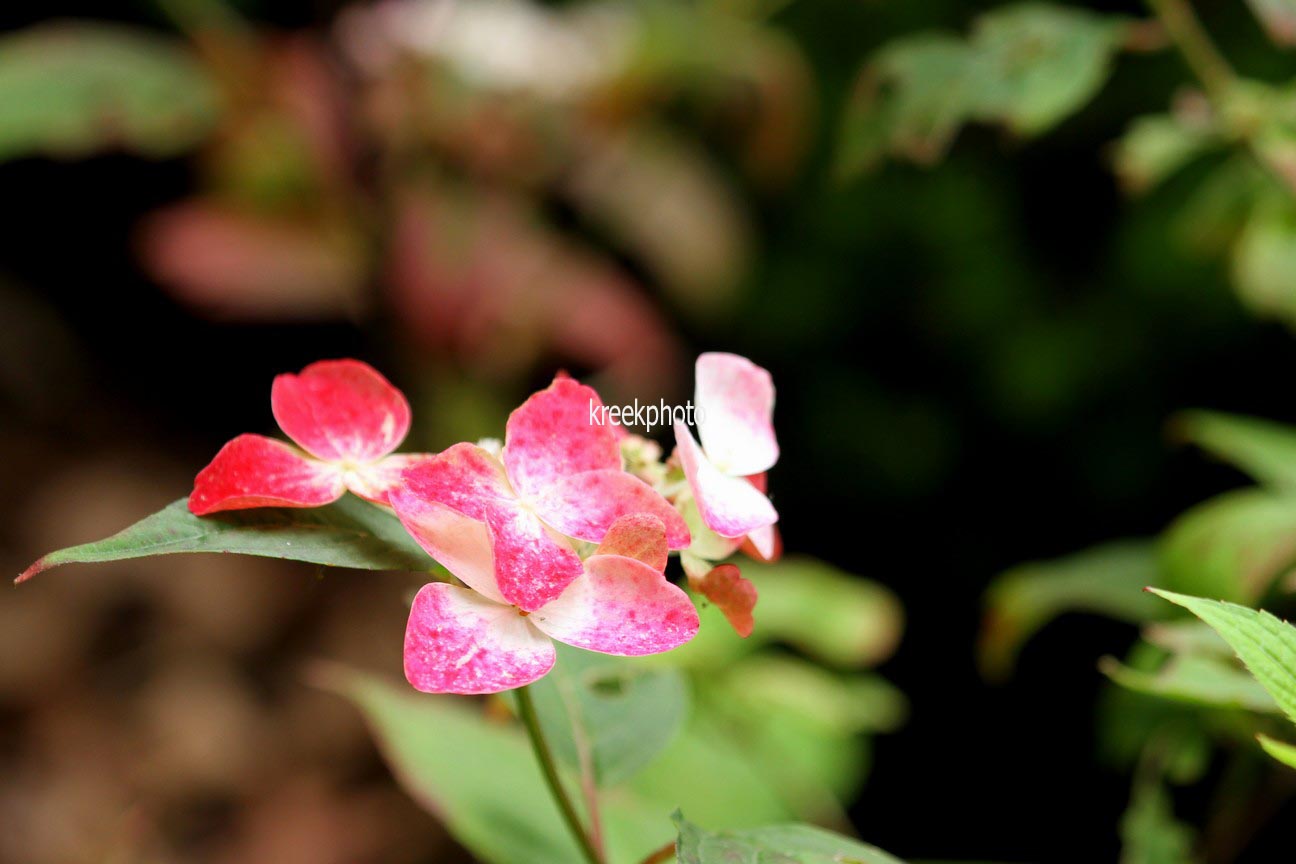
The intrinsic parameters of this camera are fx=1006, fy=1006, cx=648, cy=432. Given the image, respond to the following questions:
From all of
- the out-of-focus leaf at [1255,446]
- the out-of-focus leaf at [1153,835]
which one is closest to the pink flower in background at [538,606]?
the out-of-focus leaf at [1153,835]

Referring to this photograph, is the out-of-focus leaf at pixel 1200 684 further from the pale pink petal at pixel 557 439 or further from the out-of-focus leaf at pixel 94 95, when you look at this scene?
the out-of-focus leaf at pixel 94 95

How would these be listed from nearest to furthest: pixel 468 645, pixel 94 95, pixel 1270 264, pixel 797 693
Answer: pixel 468 645, pixel 1270 264, pixel 797 693, pixel 94 95

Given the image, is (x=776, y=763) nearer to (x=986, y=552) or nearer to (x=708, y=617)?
(x=708, y=617)

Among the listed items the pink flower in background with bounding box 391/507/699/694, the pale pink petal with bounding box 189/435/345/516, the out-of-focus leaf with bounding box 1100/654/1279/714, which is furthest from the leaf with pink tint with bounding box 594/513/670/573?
the out-of-focus leaf with bounding box 1100/654/1279/714

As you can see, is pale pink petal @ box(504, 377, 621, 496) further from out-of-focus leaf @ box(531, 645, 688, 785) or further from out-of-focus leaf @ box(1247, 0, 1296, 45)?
out-of-focus leaf @ box(1247, 0, 1296, 45)

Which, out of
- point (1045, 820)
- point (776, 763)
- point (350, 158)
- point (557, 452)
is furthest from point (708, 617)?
point (350, 158)

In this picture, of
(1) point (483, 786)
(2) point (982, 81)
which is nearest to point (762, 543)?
(1) point (483, 786)

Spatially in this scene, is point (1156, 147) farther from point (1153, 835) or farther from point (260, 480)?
point (260, 480)
